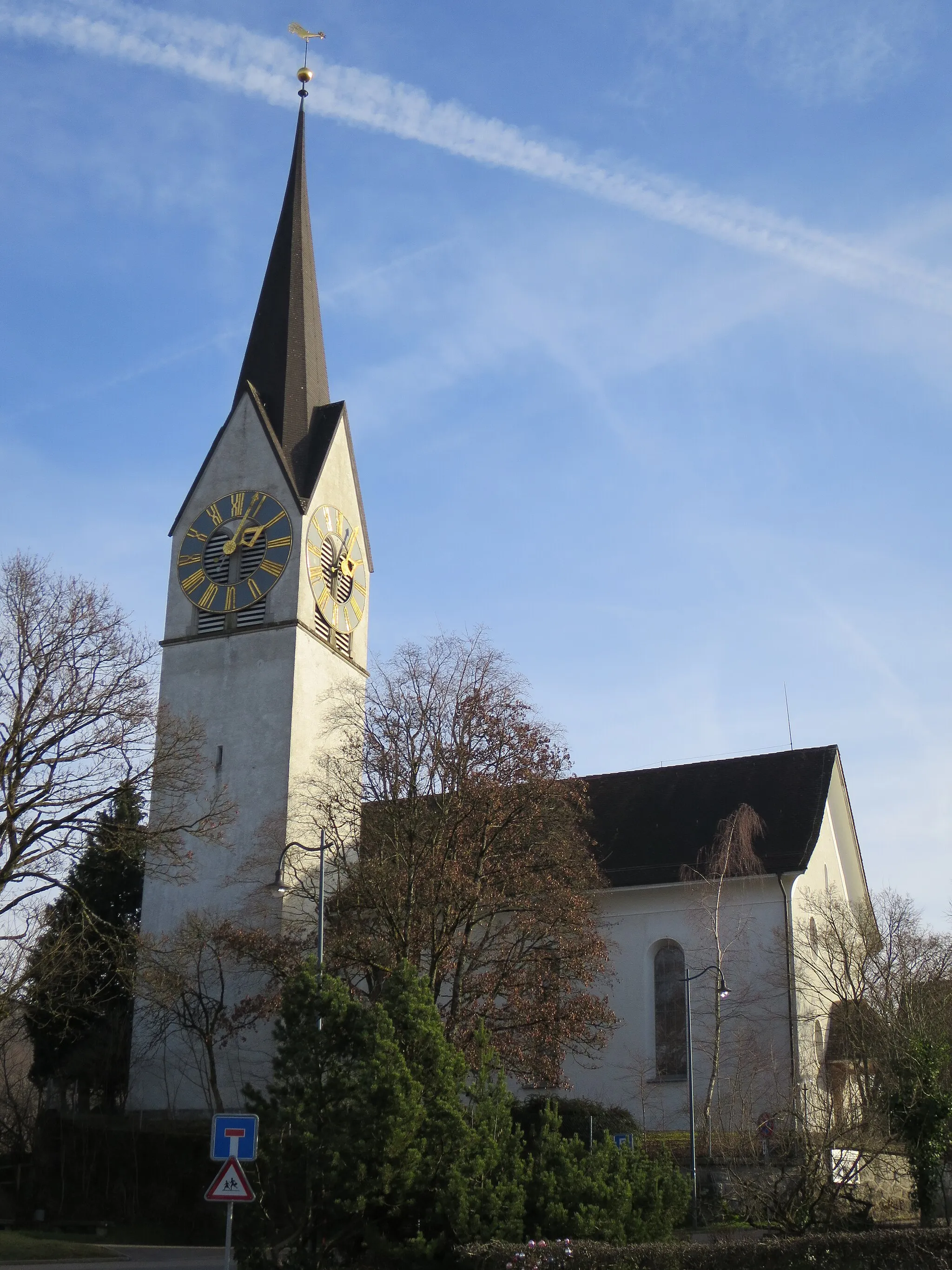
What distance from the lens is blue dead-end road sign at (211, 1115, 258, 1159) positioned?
1498cm

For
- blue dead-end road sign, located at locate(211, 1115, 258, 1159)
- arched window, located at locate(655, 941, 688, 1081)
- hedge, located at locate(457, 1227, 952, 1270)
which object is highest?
arched window, located at locate(655, 941, 688, 1081)

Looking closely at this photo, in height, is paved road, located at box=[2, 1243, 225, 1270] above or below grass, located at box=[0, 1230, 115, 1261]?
below

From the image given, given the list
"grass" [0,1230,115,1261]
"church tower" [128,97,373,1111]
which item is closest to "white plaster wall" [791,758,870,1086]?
"church tower" [128,97,373,1111]

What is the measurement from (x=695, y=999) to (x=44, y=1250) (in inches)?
596

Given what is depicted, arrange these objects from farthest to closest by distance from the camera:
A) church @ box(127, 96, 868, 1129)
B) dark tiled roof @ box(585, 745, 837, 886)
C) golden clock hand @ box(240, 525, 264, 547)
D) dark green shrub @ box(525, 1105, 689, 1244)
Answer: golden clock hand @ box(240, 525, 264, 547) → dark tiled roof @ box(585, 745, 837, 886) → church @ box(127, 96, 868, 1129) → dark green shrub @ box(525, 1105, 689, 1244)

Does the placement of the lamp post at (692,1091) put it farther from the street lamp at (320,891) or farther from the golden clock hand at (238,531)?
the golden clock hand at (238,531)

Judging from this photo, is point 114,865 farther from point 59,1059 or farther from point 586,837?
point 586,837

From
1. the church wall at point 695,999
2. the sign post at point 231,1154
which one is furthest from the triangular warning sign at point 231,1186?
the church wall at point 695,999

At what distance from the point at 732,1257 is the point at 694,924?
18.2 m

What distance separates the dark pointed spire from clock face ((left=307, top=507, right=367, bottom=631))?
6.03 feet

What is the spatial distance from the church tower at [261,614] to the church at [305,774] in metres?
0.05

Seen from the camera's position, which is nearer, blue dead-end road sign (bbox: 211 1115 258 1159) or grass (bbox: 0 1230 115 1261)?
blue dead-end road sign (bbox: 211 1115 258 1159)

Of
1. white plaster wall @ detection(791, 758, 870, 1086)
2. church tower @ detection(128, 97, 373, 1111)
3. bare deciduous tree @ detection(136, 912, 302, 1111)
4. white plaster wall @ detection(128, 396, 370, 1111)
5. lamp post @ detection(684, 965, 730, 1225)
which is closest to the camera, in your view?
lamp post @ detection(684, 965, 730, 1225)

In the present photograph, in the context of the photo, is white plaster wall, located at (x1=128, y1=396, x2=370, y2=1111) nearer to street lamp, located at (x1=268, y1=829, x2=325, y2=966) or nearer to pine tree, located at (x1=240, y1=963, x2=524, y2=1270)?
street lamp, located at (x1=268, y1=829, x2=325, y2=966)
